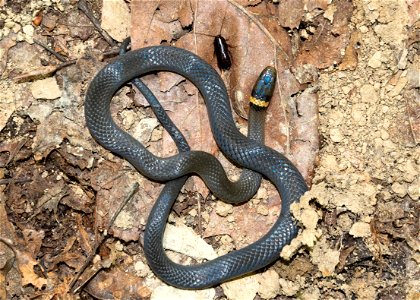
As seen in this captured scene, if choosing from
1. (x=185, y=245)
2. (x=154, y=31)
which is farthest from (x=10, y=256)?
(x=154, y=31)

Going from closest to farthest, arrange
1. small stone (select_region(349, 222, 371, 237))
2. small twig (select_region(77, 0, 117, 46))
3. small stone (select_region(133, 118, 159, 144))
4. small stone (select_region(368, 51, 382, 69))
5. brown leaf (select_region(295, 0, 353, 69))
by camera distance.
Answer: small stone (select_region(349, 222, 371, 237)) → small stone (select_region(368, 51, 382, 69)) → brown leaf (select_region(295, 0, 353, 69)) → small stone (select_region(133, 118, 159, 144)) → small twig (select_region(77, 0, 117, 46))

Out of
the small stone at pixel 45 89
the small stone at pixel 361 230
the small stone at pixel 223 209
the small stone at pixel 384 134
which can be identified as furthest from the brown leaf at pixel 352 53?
the small stone at pixel 45 89

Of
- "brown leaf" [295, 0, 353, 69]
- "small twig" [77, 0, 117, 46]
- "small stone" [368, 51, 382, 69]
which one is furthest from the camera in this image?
"small twig" [77, 0, 117, 46]

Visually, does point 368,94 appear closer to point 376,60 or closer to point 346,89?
point 346,89

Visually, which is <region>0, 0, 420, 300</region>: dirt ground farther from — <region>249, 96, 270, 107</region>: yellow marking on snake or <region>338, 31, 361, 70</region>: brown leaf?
<region>249, 96, 270, 107</region>: yellow marking on snake

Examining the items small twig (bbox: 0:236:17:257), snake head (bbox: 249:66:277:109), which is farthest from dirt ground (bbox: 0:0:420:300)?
snake head (bbox: 249:66:277:109)

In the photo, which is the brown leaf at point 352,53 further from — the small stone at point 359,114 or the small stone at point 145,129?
the small stone at point 145,129
